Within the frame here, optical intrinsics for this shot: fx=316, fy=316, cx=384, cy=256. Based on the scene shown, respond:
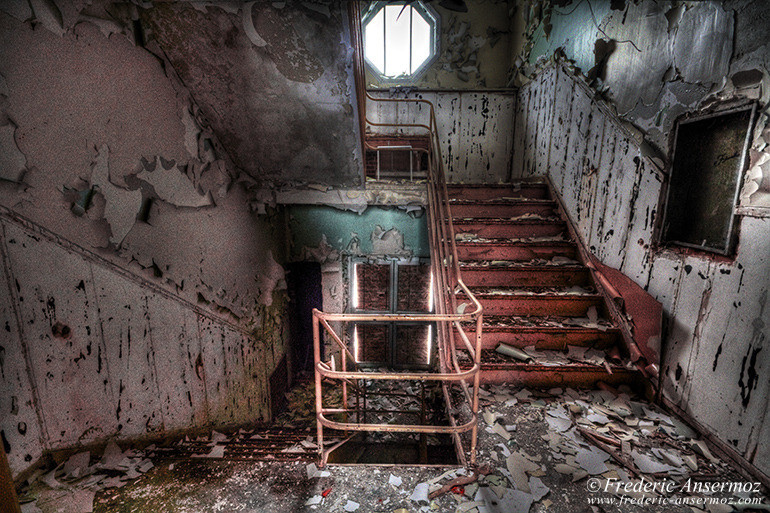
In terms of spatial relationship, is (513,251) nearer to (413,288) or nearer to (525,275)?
(525,275)

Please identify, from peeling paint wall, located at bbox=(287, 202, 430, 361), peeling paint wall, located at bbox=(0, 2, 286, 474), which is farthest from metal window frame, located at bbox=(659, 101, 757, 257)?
peeling paint wall, located at bbox=(0, 2, 286, 474)

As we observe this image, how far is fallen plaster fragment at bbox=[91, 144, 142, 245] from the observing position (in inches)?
87.9

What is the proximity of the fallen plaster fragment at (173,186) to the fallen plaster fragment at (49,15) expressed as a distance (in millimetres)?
904

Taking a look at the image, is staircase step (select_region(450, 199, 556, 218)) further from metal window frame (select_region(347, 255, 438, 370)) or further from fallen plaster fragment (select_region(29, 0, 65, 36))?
fallen plaster fragment (select_region(29, 0, 65, 36))

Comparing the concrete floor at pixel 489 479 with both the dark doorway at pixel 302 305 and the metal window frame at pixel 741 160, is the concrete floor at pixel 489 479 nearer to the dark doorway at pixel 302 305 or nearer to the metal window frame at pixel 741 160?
the metal window frame at pixel 741 160

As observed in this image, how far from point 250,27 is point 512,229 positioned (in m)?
3.29

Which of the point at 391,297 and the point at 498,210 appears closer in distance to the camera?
the point at 498,210

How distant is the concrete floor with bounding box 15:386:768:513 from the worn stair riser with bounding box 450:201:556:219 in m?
2.39

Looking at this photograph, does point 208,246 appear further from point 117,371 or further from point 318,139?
point 318,139

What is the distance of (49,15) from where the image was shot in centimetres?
196

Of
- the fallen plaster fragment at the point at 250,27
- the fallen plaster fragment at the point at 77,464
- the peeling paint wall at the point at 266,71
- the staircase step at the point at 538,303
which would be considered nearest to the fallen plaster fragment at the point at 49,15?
the peeling paint wall at the point at 266,71

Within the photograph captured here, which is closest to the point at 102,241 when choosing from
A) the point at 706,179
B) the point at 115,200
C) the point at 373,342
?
the point at 115,200

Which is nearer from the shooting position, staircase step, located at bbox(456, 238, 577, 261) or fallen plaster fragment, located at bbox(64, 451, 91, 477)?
fallen plaster fragment, located at bbox(64, 451, 91, 477)

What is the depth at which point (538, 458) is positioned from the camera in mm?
2084
